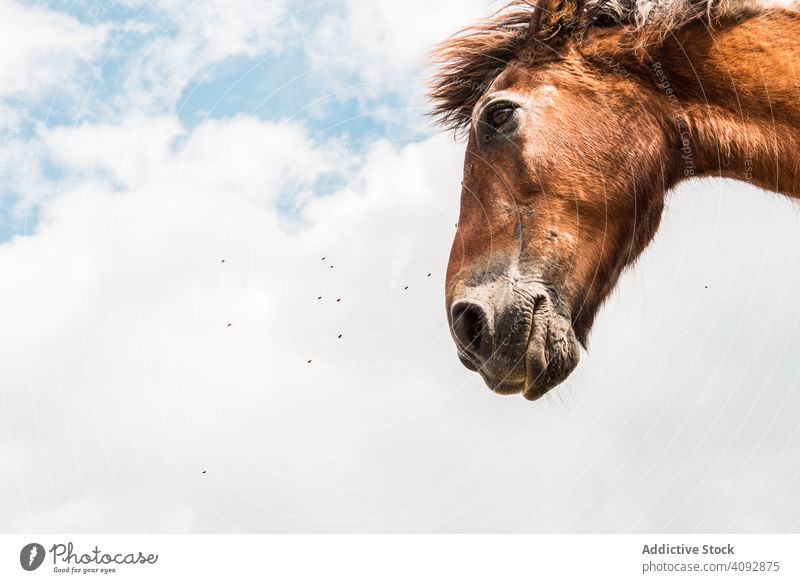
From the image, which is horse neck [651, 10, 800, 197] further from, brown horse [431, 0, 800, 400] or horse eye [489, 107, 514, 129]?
horse eye [489, 107, 514, 129]

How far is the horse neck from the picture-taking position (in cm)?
503

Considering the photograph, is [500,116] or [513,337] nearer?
[513,337]

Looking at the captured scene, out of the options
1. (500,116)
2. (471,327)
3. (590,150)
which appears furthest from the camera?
(500,116)

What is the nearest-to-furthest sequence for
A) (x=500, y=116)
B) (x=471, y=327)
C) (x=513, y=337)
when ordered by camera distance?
(x=513, y=337)
(x=471, y=327)
(x=500, y=116)

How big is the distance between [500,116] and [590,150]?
2.17 ft

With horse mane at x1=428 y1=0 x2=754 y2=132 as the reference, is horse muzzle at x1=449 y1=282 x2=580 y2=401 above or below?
below

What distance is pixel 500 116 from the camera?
554 cm

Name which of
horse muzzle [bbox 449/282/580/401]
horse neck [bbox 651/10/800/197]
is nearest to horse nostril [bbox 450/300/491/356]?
horse muzzle [bbox 449/282/580/401]

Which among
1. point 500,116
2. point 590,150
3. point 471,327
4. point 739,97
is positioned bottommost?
point 471,327

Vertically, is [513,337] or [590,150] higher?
[590,150]

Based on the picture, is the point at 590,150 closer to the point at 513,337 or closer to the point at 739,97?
the point at 739,97

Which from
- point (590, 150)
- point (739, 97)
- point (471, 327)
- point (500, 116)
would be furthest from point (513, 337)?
point (739, 97)

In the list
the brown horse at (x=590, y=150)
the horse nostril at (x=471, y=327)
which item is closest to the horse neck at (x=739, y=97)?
the brown horse at (x=590, y=150)

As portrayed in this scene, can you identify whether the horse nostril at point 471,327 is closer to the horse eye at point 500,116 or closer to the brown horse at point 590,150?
the brown horse at point 590,150
